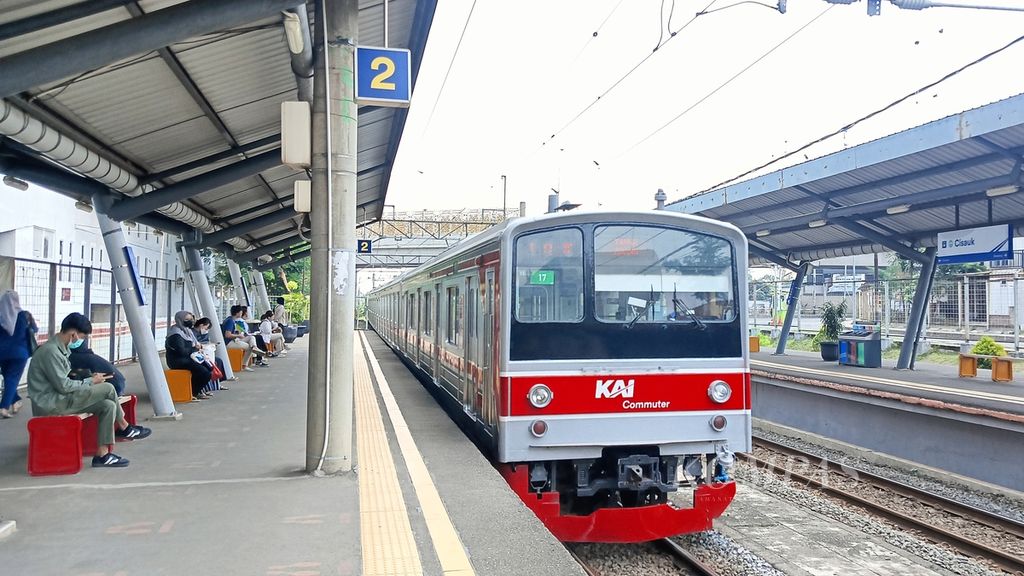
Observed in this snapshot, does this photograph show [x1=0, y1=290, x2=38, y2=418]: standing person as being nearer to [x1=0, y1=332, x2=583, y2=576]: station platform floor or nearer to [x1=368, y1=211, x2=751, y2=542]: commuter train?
[x1=0, y1=332, x2=583, y2=576]: station platform floor

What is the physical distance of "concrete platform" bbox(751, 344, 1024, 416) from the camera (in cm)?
1107

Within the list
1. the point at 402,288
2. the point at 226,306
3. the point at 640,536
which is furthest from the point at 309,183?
the point at 226,306

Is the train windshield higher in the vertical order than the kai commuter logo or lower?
higher

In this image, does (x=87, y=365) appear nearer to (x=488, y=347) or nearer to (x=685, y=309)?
(x=488, y=347)

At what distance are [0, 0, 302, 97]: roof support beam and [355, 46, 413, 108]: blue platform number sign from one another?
2.93 feet

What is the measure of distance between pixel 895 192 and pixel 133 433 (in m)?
12.8

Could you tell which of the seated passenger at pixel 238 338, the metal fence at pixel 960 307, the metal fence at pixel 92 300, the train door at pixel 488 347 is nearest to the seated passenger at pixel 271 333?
the seated passenger at pixel 238 338


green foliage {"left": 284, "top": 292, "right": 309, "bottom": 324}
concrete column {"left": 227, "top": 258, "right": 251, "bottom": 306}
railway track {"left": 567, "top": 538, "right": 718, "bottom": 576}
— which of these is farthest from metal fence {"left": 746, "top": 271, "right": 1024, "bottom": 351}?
green foliage {"left": 284, "top": 292, "right": 309, "bottom": 324}

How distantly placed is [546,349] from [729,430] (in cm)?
170

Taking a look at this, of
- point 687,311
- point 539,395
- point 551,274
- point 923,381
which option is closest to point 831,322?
point 923,381

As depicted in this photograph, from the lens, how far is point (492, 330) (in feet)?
20.3

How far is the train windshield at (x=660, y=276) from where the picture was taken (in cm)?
603

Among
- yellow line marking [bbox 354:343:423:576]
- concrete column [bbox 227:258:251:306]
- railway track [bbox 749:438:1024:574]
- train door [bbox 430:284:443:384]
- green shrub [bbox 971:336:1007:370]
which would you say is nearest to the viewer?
yellow line marking [bbox 354:343:423:576]

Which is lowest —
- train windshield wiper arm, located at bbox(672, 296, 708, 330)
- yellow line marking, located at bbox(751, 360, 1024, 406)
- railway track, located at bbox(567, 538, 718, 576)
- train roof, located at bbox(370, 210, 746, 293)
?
railway track, located at bbox(567, 538, 718, 576)
